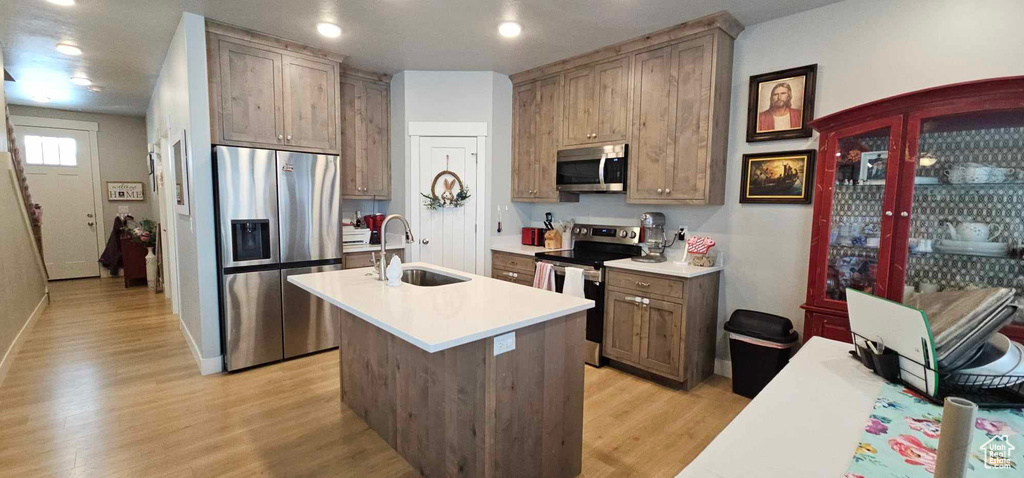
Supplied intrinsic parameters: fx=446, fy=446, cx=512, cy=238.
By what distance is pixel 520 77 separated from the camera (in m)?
4.41

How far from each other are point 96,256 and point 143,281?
3.66ft

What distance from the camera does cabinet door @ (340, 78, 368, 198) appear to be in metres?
4.32

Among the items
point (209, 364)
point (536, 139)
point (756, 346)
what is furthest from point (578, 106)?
point (209, 364)

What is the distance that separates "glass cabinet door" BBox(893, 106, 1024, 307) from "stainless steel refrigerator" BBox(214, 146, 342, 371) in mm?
3557

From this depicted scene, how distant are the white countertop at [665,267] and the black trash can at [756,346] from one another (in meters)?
0.38

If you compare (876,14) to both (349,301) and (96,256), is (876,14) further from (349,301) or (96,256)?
(96,256)

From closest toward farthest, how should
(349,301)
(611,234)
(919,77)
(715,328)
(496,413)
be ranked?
(496,413) < (349,301) < (919,77) < (715,328) < (611,234)

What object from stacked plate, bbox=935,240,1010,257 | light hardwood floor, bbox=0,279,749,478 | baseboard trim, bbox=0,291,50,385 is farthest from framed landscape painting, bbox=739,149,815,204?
baseboard trim, bbox=0,291,50,385

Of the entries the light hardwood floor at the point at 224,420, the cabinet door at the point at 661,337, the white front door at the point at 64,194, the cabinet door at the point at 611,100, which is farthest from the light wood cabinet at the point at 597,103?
the white front door at the point at 64,194

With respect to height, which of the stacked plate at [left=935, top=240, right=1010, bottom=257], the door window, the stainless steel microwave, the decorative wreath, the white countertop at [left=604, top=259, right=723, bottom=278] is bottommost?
the white countertop at [left=604, top=259, right=723, bottom=278]

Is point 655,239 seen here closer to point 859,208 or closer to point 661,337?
point 661,337

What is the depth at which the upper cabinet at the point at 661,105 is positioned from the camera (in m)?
3.14

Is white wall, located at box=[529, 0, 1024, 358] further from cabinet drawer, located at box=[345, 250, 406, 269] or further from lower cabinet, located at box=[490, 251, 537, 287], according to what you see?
cabinet drawer, located at box=[345, 250, 406, 269]

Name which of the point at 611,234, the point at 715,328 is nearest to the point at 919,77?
the point at 715,328
